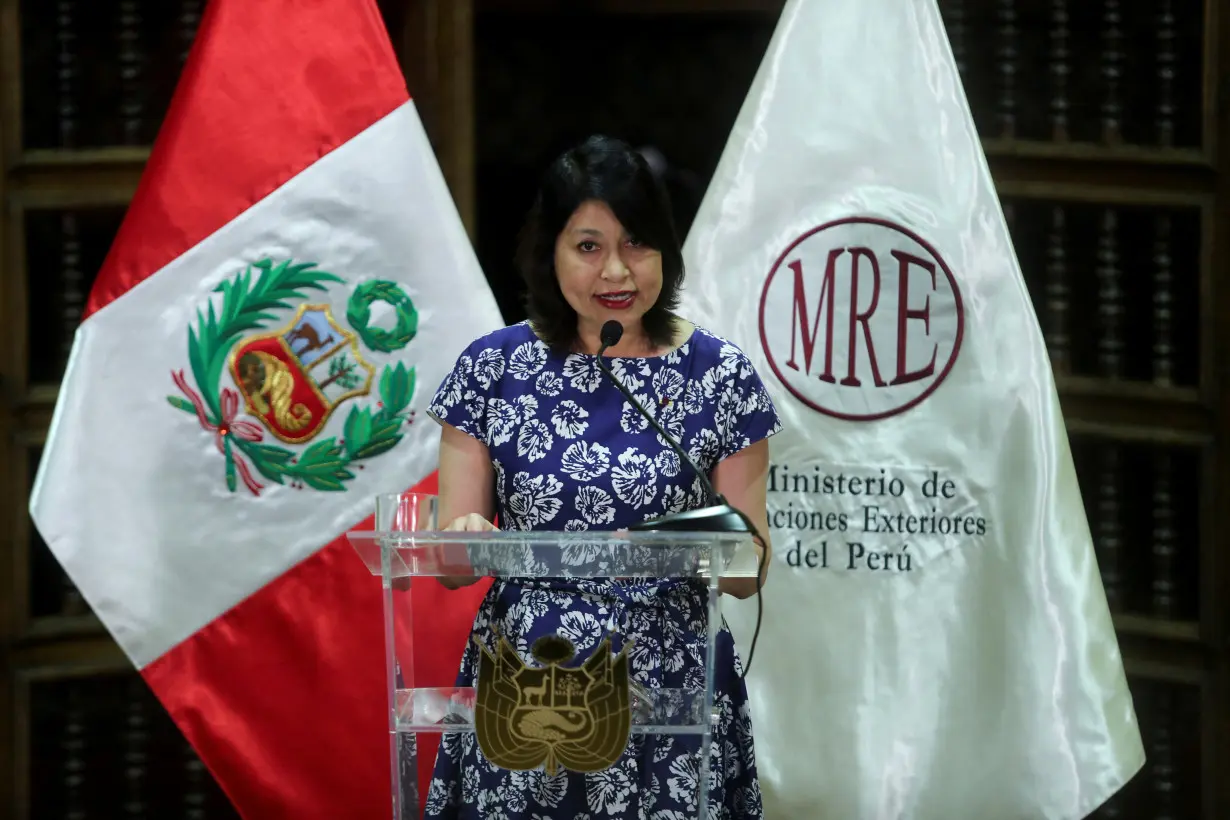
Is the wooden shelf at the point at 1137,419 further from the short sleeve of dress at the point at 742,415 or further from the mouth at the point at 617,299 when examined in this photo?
the mouth at the point at 617,299

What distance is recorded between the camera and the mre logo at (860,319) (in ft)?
7.97

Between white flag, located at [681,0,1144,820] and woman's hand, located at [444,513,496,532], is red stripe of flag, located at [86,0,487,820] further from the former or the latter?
woman's hand, located at [444,513,496,532]

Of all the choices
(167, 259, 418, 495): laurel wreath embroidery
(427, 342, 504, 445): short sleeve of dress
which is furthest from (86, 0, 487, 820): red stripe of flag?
(427, 342, 504, 445): short sleeve of dress

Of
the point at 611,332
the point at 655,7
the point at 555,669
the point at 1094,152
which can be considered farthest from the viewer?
the point at 655,7

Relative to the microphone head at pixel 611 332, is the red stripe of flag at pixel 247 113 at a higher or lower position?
higher

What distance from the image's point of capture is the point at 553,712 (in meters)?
1.40

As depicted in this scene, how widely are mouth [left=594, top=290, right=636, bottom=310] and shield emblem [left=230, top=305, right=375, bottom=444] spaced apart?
89 cm

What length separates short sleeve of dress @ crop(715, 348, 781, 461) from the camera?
1.69 meters

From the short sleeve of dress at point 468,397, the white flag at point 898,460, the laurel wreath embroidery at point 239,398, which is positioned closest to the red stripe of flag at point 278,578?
the laurel wreath embroidery at point 239,398

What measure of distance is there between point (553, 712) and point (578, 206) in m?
0.56

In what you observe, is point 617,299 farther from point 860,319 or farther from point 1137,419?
point 1137,419

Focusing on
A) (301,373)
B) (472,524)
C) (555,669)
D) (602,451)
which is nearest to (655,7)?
(301,373)

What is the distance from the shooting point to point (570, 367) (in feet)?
5.57

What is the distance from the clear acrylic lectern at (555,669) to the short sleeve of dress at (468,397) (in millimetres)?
256
